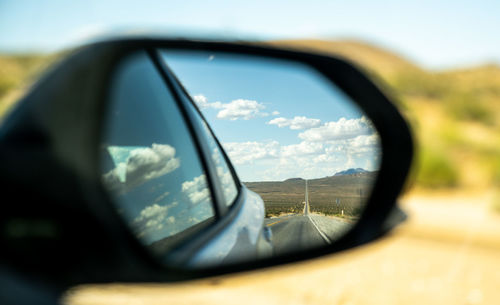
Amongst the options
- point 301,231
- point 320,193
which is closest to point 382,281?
point 320,193

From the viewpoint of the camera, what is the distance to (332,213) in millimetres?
2562

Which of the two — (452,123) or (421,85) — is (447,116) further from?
(421,85)

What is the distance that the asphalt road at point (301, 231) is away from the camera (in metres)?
2.25

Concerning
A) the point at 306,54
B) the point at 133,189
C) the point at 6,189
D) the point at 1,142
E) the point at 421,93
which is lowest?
the point at 421,93

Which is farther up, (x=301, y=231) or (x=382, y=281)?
(x=301, y=231)

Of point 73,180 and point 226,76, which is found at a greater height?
point 226,76

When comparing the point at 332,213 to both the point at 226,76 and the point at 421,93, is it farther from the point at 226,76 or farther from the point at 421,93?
the point at 421,93

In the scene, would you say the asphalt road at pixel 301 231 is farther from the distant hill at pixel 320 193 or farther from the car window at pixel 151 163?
the car window at pixel 151 163

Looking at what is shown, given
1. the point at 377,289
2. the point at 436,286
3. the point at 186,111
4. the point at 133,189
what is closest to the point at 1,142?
the point at 133,189

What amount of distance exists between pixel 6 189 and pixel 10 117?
0.61ft

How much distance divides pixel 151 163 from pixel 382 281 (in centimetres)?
529

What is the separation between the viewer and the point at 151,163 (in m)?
2.13

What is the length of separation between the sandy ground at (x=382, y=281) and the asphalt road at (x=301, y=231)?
1.63m

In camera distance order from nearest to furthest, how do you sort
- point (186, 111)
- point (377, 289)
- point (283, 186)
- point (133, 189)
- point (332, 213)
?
1. point (133, 189)
2. point (283, 186)
3. point (332, 213)
4. point (186, 111)
5. point (377, 289)
